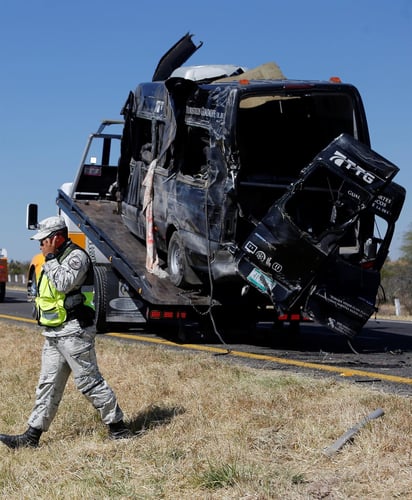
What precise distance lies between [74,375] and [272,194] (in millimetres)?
5779

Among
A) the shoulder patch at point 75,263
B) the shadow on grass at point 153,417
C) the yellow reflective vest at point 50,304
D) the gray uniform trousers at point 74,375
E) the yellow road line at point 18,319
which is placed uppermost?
the shoulder patch at point 75,263

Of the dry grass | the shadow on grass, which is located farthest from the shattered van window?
the shadow on grass

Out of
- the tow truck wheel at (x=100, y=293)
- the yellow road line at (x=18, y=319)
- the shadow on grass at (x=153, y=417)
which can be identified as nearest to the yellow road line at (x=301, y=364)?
the tow truck wheel at (x=100, y=293)

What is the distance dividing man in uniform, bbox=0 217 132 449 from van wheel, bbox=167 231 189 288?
19.2 feet

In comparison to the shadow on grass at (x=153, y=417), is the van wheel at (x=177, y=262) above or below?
above

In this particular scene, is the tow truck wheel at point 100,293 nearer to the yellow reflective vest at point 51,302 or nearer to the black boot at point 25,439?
the yellow reflective vest at point 51,302

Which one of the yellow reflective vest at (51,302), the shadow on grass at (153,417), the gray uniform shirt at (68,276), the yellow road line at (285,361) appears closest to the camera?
the gray uniform shirt at (68,276)

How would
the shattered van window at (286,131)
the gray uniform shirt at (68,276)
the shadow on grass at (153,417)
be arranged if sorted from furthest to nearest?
the shattered van window at (286,131), the shadow on grass at (153,417), the gray uniform shirt at (68,276)

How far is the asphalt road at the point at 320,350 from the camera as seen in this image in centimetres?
1030

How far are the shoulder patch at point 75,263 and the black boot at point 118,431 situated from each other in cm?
121

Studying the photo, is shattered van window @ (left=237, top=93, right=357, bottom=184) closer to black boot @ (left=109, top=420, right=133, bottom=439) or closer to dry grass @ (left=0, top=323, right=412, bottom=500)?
dry grass @ (left=0, top=323, right=412, bottom=500)

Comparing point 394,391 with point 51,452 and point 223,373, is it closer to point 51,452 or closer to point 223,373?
point 223,373

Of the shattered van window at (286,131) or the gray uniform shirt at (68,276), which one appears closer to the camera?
the gray uniform shirt at (68,276)

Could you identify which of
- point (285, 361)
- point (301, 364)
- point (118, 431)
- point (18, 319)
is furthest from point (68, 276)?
point (18, 319)
